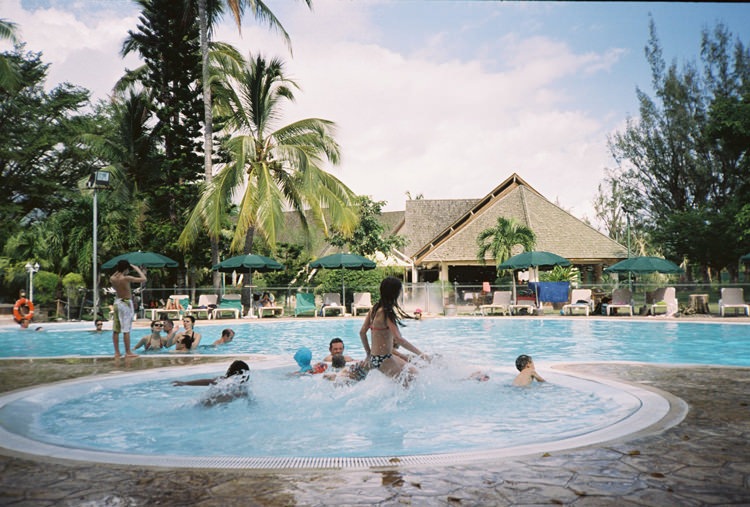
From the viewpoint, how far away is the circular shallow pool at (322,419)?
443 centimetres

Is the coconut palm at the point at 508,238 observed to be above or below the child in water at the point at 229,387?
above

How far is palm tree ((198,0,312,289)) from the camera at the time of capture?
69.8ft

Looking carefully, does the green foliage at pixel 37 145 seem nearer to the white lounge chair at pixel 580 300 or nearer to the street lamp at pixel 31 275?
the street lamp at pixel 31 275

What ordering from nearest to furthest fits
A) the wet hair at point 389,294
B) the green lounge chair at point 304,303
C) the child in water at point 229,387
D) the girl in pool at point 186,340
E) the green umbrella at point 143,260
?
the wet hair at point 389,294 < the child in water at point 229,387 < the girl in pool at point 186,340 < the green umbrella at point 143,260 < the green lounge chair at point 304,303

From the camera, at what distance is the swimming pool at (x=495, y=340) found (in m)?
11.6

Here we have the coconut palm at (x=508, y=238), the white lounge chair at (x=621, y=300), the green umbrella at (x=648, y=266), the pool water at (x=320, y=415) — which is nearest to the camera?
the pool water at (x=320, y=415)

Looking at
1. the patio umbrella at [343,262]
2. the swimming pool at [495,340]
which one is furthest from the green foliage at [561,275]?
the patio umbrella at [343,262]

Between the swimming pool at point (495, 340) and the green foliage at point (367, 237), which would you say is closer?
the swimming pool at point (495, 340)

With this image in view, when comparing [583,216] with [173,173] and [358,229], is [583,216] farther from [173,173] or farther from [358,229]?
[173,173]

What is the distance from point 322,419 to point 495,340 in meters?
9.07

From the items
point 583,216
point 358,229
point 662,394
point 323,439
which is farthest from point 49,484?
point 583,216

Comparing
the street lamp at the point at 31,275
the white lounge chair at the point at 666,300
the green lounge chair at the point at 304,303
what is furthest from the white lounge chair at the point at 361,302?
the street lamp at the point at 31,275

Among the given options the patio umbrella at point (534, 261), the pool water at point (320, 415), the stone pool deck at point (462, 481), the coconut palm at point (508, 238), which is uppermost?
the coconut palm at point (508, 238)

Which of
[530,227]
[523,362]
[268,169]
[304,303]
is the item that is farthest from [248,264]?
[530,227]
